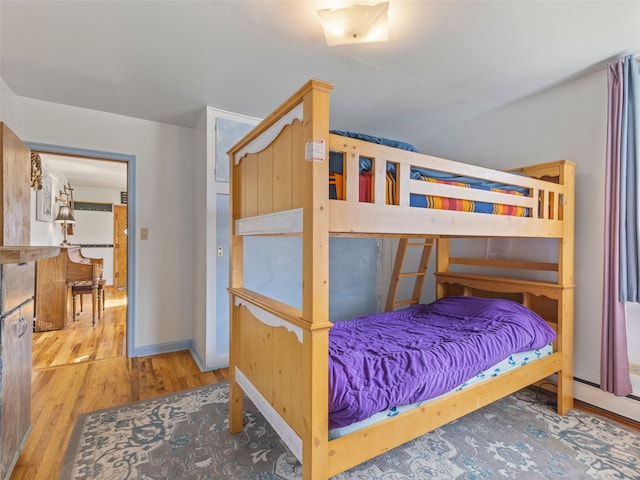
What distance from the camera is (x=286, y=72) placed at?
216cm

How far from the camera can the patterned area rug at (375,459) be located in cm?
151

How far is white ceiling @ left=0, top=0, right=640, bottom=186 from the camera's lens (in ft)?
5.20

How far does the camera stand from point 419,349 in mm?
1680

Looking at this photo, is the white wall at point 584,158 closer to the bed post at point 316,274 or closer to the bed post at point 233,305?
the bed post at point 316,274

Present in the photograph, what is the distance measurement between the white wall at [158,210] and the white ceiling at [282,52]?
238mm

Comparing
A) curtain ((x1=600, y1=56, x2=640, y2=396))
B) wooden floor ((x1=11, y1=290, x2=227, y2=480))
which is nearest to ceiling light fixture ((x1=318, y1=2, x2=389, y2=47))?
curtain ((x1=600, y1=56, x2=640, y2=396))

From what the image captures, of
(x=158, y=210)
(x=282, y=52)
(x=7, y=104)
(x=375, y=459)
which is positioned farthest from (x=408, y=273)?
(x=7, y=104)

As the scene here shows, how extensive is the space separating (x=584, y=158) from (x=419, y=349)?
1845 mm

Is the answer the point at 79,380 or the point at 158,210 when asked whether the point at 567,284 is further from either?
the point at 79,380

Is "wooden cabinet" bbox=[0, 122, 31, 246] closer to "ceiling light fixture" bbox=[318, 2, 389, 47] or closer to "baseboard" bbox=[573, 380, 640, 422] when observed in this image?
"ceiling light fixture" bbox=[318, 2, 389, 47]

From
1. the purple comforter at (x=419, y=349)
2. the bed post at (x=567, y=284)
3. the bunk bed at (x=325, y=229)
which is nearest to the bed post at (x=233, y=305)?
the bunk bed at (x=325, y=229)

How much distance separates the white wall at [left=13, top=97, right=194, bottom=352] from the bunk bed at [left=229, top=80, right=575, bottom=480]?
1523 mm

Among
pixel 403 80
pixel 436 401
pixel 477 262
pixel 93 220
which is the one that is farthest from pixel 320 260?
pixel 93 220

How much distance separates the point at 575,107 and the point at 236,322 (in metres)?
2.77
